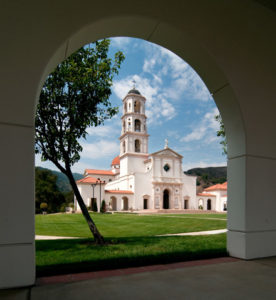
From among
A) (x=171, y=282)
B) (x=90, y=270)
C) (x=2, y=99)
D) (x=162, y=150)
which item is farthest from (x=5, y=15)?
(x=162, y=150)

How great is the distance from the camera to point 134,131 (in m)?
49.4

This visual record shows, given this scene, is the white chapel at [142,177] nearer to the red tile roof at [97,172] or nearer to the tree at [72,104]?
the red tile roof at [97,172]

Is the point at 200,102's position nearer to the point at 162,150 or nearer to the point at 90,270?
the point at 162,150

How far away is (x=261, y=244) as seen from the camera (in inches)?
160

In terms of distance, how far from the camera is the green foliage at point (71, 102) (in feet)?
23.0

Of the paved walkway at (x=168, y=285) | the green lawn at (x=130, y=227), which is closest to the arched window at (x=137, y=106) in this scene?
the green lawn at (x=130, y=227)

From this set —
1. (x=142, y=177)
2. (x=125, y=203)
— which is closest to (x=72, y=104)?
(x=142, y=177)

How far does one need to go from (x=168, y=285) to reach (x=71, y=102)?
5647 mm

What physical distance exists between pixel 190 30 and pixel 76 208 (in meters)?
43.1

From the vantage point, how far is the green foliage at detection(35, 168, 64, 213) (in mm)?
46000

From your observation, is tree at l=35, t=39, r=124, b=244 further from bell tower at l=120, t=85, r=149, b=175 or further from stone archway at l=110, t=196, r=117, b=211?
bell tower at l=120, t=85, r=149, b=175

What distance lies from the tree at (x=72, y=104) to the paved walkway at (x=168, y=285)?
12.2ft

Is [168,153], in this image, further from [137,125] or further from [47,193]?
[47,193]

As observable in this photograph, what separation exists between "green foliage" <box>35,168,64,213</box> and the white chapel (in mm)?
5939
